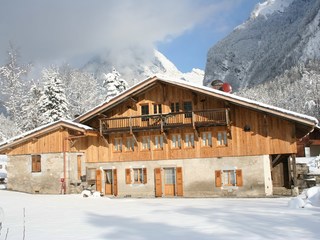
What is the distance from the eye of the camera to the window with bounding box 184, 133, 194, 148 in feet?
89.6

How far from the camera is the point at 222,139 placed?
26.6 metres

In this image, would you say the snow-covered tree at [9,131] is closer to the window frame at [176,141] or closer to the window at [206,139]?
the window frame at [176,141]

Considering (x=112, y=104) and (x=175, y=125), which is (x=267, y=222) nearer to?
(x=175, y=125)

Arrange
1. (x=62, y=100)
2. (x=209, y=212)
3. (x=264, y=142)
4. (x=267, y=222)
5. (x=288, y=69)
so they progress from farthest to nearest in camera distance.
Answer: (x=288, y=69), (x=62, y=100), (x=264, y=142), (x=209, y=212), (x=267, y=222)

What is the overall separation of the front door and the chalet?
0.07 m

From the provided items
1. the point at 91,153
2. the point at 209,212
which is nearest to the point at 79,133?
the point at 91,153

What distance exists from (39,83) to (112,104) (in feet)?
92.2

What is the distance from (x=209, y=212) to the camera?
15.3 metres

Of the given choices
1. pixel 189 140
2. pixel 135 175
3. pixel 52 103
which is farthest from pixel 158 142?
pixel 52 103

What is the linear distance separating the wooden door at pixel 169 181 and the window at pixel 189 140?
2.00 meters

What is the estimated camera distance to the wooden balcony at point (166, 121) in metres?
25.9

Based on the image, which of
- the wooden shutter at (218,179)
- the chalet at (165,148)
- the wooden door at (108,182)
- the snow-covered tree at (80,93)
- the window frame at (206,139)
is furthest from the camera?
the snow-covered tree at (80,93)

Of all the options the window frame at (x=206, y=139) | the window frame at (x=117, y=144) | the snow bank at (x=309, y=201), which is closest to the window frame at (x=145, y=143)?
the window frame at (x=117, y=144)

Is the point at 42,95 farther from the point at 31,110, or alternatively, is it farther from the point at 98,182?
the point at 98,182
